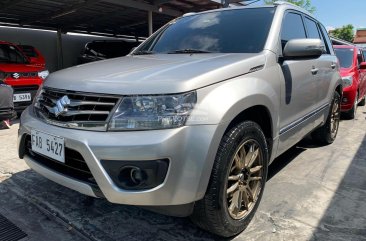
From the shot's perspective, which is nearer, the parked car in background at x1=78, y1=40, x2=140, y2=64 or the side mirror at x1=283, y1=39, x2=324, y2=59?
the side mirror at x1=283, y1=39, x2=324, y2=59

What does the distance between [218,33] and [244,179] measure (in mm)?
1406

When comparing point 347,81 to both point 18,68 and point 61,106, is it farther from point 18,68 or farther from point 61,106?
point 18,68

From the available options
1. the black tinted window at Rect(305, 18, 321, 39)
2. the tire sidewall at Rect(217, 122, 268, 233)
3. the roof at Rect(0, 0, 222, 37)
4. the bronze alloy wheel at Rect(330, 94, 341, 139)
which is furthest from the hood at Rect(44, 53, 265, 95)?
the roof at Rect(0, 0, 222, 37)

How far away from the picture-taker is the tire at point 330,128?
4734mm

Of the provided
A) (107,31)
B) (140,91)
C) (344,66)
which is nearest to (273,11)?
(140,91)

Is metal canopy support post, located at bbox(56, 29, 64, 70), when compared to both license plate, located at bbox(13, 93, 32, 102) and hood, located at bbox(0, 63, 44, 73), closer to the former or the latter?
hood, located at bbox(0, 63, 44, 73)

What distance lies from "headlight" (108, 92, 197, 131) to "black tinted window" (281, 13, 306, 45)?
1.54 meters

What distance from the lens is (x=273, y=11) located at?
3.28 m

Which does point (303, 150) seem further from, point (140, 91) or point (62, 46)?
point (62, 46)

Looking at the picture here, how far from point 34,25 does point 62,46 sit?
168cm

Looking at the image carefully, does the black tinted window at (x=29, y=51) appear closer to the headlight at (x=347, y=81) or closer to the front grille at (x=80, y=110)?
the front grille at (x=80, y=110)

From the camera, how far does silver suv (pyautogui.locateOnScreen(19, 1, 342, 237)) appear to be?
2.04 meters

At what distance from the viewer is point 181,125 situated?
6.73 feet

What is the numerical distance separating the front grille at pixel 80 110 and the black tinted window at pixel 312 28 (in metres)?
2.89
